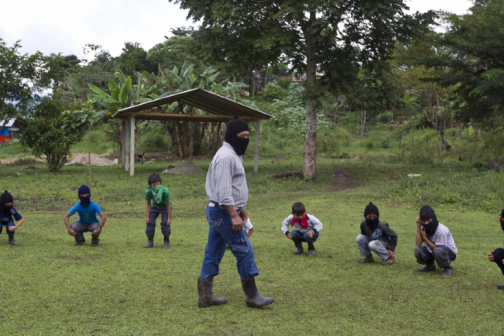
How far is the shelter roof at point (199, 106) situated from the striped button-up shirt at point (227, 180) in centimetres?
1659

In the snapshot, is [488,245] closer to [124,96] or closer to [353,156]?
[124,96]

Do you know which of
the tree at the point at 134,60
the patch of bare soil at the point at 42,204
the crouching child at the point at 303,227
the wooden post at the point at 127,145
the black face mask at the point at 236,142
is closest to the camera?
the black face mask at the point at 236,142

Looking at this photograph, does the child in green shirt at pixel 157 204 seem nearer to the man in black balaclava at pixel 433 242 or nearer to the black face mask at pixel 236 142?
the black face mask at pixel 236 142

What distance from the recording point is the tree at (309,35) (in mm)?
20344

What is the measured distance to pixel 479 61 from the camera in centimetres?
2289

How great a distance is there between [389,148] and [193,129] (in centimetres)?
1378

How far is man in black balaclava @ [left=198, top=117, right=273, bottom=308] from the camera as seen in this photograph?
5141 mm

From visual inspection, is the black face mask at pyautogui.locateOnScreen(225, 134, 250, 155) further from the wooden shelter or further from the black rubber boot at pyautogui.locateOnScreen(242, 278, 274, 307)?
the wooden shelter

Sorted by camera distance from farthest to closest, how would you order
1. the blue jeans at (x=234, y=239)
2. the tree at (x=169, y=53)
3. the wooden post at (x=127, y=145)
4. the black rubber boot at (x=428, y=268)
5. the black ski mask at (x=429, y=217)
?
1. the tree at (x=169, y=53)
2. the wooden post at (x=127, y=145)
3. the black rubber boot at (x=428, y=268)
4. the black ski mask at (x=429, y=217)
5. the blue jeans at (x=234, y=239)

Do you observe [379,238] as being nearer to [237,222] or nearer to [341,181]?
[237,222]

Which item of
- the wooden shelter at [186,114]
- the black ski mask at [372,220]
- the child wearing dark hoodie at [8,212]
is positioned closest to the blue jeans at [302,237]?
the black ski mask at [372,220]

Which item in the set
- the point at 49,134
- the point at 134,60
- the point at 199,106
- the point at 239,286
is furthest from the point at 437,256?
the point at 134,60

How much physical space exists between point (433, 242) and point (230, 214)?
3.22m

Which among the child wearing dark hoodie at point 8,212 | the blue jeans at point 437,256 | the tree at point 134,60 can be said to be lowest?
the blue jeans at point 437,256
